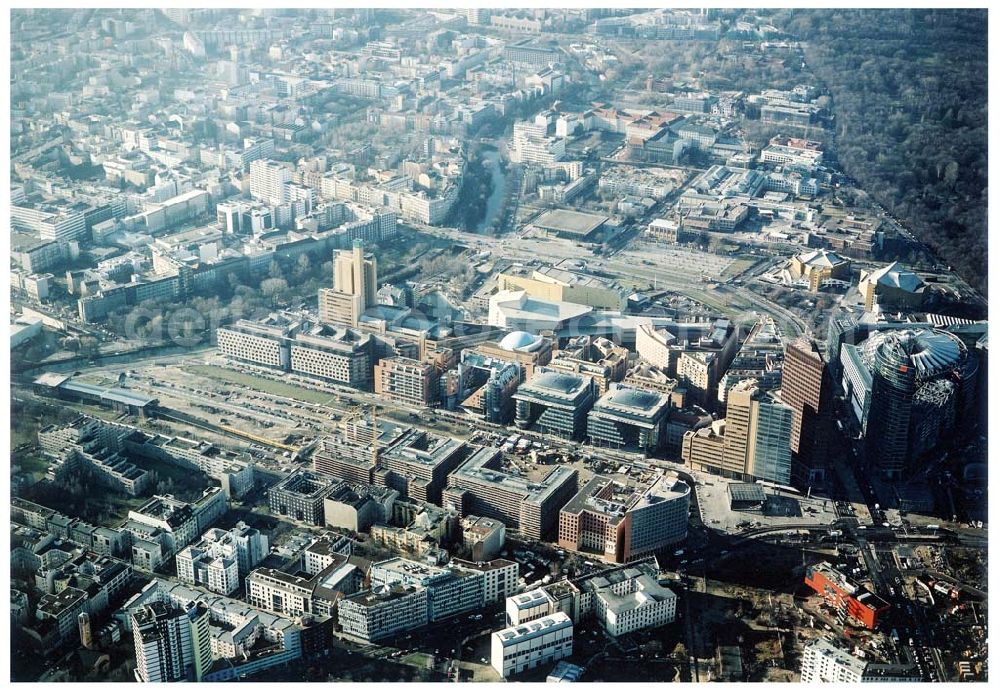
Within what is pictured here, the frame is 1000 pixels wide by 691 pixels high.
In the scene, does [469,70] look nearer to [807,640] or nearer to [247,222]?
[247,222]

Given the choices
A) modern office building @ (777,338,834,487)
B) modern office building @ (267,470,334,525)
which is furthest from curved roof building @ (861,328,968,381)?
modern office building @ (267,470,334,525)

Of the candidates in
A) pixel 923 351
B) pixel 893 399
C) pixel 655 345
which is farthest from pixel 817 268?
pixel 893 399

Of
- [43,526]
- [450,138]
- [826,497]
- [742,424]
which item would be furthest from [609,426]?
[450,138]

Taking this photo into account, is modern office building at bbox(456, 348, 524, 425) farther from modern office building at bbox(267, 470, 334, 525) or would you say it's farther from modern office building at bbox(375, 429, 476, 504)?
modern office building at bbox(267, 470, 334, 525)

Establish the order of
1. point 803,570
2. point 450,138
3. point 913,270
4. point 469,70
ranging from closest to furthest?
point 803,570, point 913,270, point 450,138, point 469,70

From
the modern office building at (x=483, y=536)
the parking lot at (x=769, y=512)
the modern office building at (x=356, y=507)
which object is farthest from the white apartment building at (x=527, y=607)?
the parking lot at (x=769, y=512)
